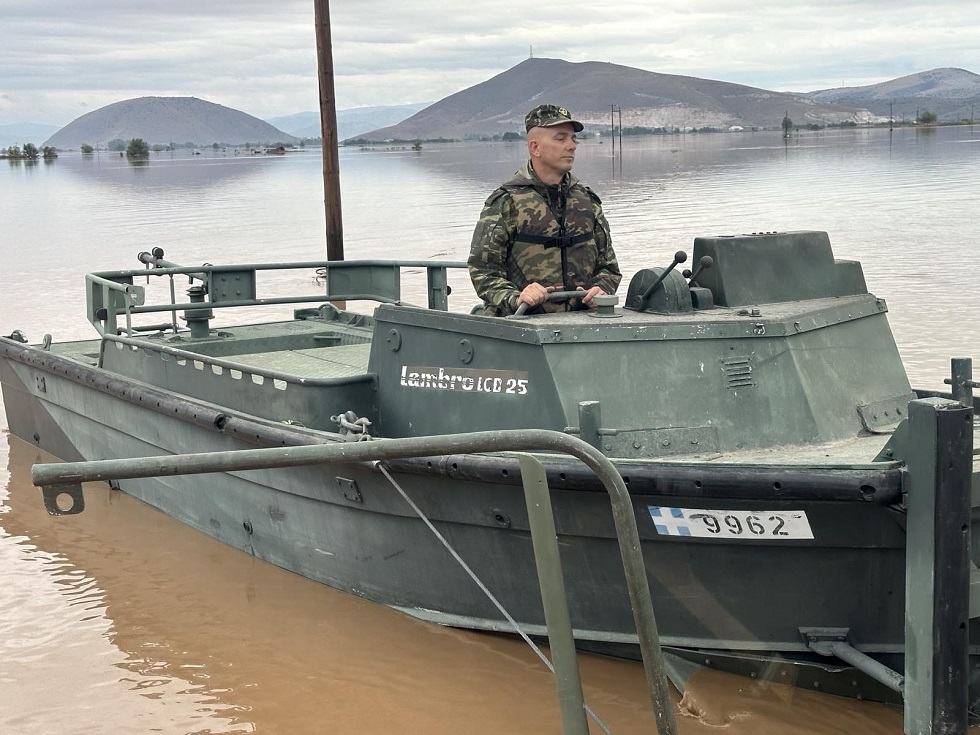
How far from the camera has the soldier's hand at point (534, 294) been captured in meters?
6.39

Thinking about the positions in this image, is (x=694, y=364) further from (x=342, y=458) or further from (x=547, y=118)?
(x=342, y=458)

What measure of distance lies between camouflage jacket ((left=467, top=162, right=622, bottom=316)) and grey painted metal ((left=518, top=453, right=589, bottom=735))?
2.76 metres

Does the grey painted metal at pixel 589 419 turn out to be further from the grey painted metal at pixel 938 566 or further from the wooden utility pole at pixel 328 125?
the wooden utility pole at pixel 328 125

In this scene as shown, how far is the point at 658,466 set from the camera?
536 cm

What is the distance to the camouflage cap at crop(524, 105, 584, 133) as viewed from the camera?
6.64m

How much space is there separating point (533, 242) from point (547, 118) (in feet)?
2.24

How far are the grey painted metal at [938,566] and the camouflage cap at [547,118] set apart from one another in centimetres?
274

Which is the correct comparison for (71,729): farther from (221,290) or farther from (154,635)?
(221,290)

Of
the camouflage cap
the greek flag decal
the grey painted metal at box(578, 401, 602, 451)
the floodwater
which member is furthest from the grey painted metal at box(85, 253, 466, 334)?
the greek flag decal

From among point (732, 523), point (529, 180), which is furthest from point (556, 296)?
point (732, 523)

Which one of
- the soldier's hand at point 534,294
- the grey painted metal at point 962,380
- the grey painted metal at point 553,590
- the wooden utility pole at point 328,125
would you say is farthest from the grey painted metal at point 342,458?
the wooden utility pole at point 328,125

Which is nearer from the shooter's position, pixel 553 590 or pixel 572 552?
pixel 553 590

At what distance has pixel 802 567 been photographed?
5.32 meters

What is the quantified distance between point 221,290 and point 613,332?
4970 millimetres
